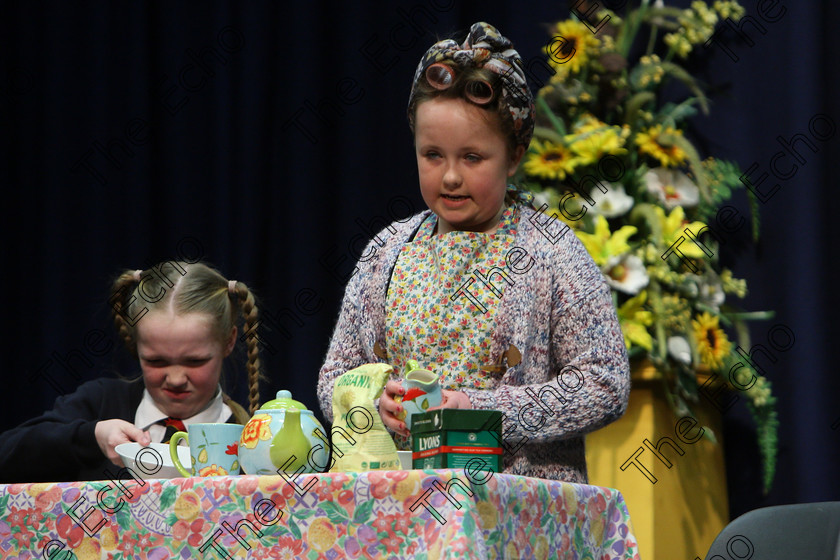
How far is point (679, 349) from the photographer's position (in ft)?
7.29

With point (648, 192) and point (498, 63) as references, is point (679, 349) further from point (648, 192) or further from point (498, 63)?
point (498, 63)

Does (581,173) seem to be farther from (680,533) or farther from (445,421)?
(445,421)

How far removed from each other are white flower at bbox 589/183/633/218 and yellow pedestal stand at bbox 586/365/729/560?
1.10 feet

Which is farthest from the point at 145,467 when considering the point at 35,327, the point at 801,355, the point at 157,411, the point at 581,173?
the point at 35,327

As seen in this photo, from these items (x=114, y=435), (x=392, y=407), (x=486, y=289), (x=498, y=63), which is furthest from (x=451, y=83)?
(x=114, y=435)

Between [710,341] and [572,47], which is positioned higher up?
[572,47]

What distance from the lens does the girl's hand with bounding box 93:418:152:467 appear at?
1488 mm

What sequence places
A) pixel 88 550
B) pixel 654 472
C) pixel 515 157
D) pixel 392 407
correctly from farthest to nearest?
1. pixel 654 472
2. pixel 515 157
3. pixel 392 407
4. pixel 88 550

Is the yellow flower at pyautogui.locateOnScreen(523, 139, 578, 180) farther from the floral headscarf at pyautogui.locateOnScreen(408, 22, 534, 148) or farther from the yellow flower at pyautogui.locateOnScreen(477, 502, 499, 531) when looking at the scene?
the yellow flower at pyautogui.locateOnScreen(477, 502, 499, 531)

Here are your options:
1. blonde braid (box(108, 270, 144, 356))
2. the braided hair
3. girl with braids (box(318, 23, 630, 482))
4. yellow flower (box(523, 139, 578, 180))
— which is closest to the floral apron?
girl with braids (box(318, 23, 630, 482))

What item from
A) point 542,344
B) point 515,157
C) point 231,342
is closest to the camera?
point 542,344

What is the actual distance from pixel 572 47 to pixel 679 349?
0.73 meters

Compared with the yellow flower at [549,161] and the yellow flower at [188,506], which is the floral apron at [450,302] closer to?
the yellow flower at [188,506]

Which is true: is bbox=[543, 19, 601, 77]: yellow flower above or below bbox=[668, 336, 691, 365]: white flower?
above
